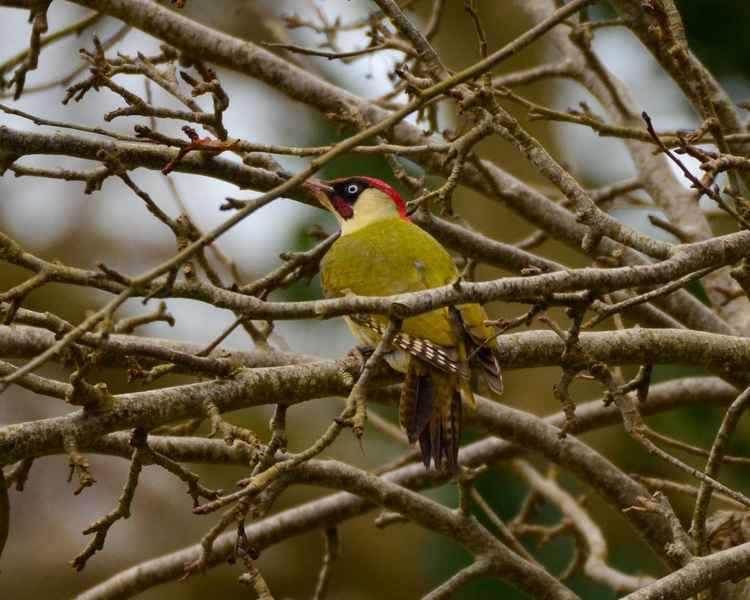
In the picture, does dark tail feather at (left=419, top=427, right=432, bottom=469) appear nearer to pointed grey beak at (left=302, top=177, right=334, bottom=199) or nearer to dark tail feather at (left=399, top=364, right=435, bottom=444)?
dark tail feather at (left=399, top=364, right=435, bottom=444)

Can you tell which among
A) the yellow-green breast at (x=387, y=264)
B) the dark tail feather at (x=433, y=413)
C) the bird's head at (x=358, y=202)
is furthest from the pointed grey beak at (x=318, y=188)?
the dark tail feather at (x=433, y=413)

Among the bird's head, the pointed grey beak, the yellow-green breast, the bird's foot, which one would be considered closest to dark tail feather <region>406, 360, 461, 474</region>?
the bird's foot

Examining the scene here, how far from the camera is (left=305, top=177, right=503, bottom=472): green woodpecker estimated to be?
13.2ft

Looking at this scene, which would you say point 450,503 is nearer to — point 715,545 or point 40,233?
point 715,545

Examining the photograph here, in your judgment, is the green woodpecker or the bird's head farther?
the bird's head

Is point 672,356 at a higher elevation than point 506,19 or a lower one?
lower

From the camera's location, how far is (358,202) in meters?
5.48

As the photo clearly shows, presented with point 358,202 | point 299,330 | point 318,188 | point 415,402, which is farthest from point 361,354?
point 299,330

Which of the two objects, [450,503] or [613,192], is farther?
[450,503]

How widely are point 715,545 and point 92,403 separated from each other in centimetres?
219

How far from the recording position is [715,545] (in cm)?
398

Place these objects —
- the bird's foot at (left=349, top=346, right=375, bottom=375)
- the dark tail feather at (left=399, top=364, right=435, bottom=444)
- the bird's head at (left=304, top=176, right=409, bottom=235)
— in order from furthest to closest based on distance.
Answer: the bird's head at (left=304, top=176, right=409, bottom=235)
the dark tail feather at (left=399, top=364, right=435, bottom=444)
the bird's foot at (left=349, top=346, right=375, bottom=375)

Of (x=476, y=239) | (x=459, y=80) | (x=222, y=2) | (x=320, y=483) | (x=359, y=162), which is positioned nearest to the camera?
(x=459, y=80)

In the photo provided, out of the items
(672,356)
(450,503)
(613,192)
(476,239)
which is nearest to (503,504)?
(450,503)
